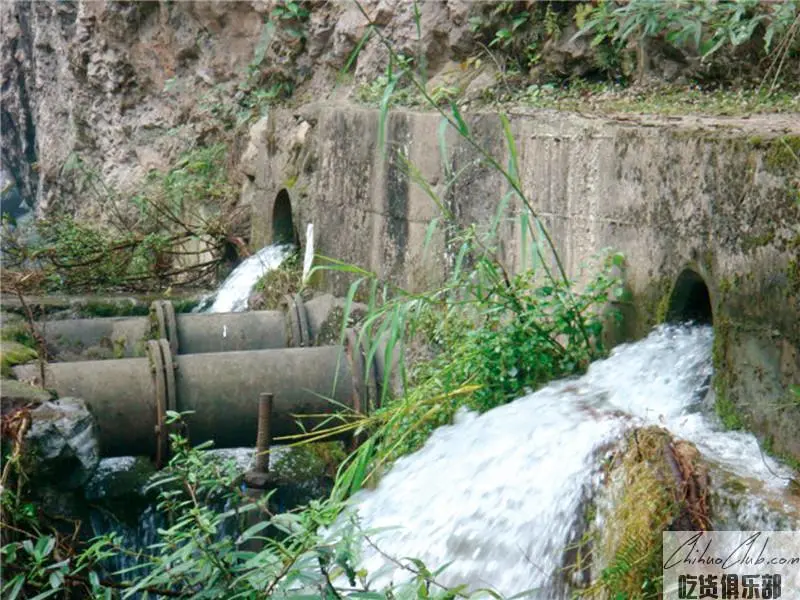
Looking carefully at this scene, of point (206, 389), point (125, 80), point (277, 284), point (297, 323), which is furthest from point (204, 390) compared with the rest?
point (125, 80)

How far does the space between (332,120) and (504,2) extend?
4.61ft

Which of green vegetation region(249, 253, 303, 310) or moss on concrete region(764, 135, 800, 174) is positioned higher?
moss on concrete region(764, 135, 800, 174)

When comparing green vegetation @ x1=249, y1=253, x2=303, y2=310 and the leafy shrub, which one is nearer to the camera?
the leafy shrub

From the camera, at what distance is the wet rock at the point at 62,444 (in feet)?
15.8

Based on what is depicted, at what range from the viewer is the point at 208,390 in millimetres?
5812

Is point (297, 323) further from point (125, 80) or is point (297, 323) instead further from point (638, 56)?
point (125, 80)

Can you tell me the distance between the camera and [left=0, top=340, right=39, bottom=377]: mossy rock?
18.6 ft

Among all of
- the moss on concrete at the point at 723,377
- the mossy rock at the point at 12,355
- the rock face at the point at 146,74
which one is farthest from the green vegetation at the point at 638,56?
the mossy rock at the point at 12,355

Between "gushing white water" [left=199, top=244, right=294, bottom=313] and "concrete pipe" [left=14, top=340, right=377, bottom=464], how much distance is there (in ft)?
7.31

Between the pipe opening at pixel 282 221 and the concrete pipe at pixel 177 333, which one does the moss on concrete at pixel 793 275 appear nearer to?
the concrete pipe at pixel 177 333

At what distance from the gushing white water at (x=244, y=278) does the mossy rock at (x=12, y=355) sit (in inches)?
85.5

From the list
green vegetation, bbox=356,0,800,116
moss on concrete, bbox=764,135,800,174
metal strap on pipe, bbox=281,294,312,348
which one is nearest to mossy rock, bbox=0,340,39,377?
metal strap on pipe, bbox=281,294,312,348

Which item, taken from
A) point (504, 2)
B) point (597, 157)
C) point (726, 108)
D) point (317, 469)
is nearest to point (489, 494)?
point (597, 157)

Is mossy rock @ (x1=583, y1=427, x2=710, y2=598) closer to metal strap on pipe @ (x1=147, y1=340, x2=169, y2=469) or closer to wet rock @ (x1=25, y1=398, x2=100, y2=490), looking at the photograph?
wet rock @ (x1=25, y1=398, x2=100, y2=490)
